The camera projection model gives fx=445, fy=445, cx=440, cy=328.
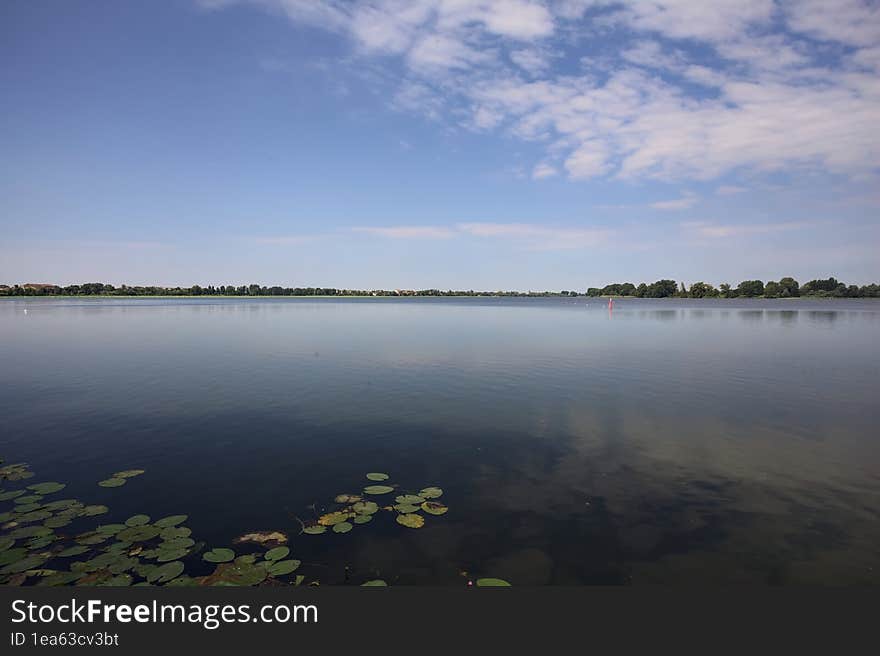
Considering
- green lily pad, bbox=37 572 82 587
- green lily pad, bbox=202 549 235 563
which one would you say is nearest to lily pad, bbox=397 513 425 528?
green lily pad, bbox=202 549 235 563

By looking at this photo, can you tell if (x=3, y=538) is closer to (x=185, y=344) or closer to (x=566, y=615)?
(x=566, y=615)

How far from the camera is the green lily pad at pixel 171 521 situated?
10.0 meters

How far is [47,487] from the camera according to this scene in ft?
39.1

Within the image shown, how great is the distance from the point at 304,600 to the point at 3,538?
6978 millimetres

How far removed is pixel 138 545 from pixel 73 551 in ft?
3.69

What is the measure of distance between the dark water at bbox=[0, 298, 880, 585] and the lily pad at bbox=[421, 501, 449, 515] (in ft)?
0.83

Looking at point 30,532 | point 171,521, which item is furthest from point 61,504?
point 171,521

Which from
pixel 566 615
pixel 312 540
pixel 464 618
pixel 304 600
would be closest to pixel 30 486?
pixel 312 540

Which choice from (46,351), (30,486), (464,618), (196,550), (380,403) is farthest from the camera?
(46,351)

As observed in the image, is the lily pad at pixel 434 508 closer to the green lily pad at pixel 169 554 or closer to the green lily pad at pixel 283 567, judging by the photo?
the green lily pad at pixel 283 567

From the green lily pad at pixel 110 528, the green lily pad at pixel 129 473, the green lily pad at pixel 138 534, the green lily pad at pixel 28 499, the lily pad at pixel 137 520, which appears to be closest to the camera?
the green lily pad at pixel 138 534

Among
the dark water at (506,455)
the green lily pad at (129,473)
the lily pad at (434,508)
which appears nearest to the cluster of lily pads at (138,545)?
the lily pad at (434,508)

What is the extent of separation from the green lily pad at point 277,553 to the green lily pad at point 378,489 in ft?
9.98

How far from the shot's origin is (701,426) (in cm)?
1769
